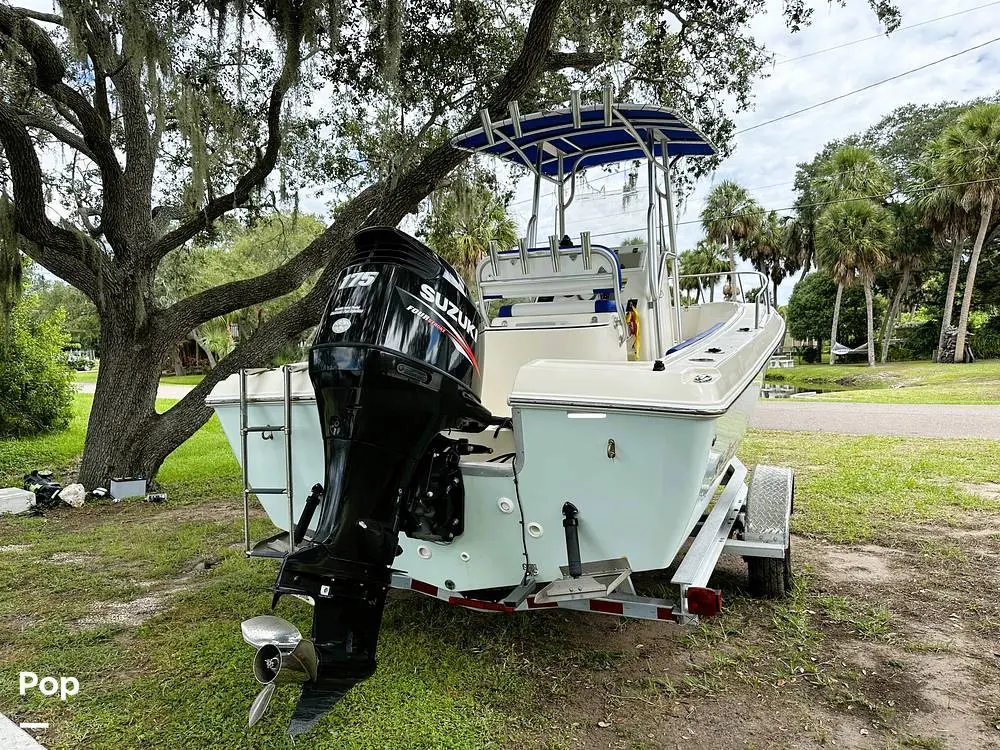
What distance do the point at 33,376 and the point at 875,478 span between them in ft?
39.5

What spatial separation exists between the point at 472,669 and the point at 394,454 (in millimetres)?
1267

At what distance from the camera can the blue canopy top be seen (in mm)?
3824

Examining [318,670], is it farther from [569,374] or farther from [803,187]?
[803,187]

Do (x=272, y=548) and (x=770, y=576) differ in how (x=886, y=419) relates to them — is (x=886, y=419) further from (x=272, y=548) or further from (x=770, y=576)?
(x=272, y=548)

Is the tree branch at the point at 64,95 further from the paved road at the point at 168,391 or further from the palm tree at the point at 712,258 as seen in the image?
the palm tree at the point at 712,258

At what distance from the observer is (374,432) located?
89.7 inches

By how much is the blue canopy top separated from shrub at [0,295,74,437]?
345 inches

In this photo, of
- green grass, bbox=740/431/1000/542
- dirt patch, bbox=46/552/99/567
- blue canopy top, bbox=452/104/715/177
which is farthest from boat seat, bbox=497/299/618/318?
dirt patch, bbox=46/552/99/567

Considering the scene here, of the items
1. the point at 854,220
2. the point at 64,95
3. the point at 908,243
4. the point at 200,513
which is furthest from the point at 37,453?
the point at 908,243

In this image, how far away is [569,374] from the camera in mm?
2441

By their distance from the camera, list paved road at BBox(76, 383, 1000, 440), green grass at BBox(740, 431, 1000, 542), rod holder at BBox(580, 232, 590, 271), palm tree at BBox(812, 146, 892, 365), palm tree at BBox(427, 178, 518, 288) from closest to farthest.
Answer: rod holder at BBox(580, 232, 590, 271) < green grass at BBox(740, 431, 1000, 542) < palm tree at BBox(427, 178, 518, 288) < paved road at BBox(76, 383, 1000, 440) < palm tree at BBox(812, 146, 892, 365)

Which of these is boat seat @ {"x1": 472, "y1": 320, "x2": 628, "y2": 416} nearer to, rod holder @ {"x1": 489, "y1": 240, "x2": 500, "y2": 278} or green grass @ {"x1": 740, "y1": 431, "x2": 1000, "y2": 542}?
rod holder @ {"x1": 489, "y1": 240, "x2": 500, "y2": 278}

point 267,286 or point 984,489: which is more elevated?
point 267,286

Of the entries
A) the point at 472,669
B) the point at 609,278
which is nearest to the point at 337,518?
the point at 472,669
